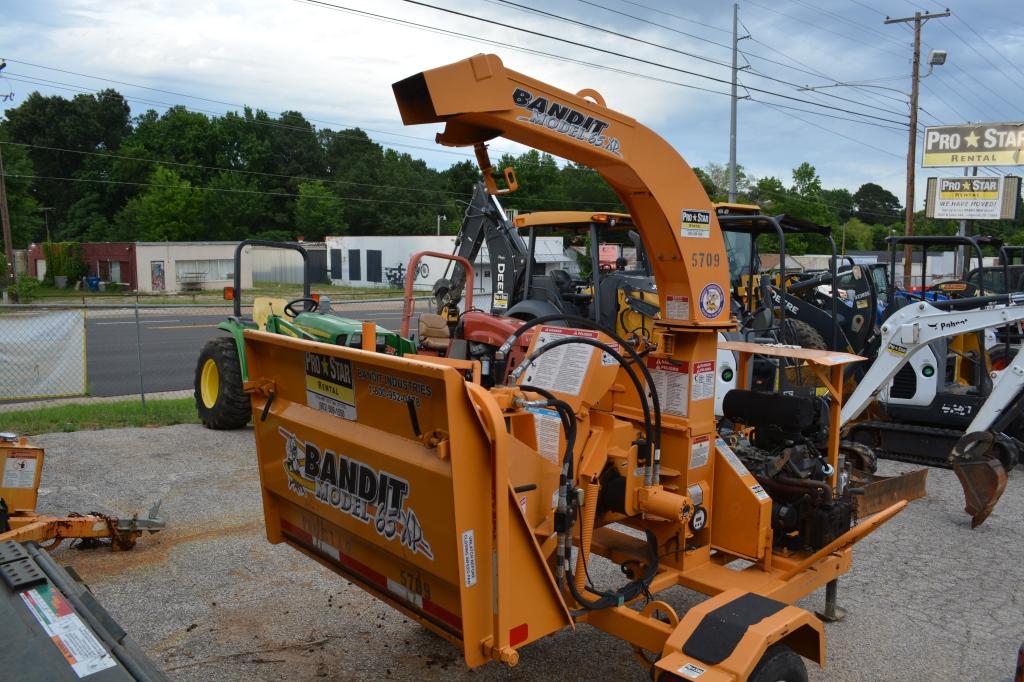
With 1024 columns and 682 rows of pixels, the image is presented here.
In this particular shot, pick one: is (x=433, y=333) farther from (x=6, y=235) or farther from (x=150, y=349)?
(x=6, y=235)

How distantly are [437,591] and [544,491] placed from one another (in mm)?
613

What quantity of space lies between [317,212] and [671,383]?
6359cm

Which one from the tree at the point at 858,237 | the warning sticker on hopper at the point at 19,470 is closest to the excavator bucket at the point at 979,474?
the warning sticker on hopper at the point at 19,470

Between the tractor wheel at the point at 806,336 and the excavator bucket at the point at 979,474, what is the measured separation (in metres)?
4.14

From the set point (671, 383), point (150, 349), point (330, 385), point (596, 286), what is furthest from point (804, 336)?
point (150, 349)

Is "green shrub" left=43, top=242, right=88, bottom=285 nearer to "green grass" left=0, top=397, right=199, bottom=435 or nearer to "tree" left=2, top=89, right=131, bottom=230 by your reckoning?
"tree" left=2, top=89, right=131, bottom=230

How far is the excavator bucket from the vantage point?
22.7ft

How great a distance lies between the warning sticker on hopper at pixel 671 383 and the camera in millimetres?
4082

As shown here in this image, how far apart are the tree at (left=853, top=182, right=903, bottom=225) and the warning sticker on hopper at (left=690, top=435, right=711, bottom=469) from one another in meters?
93.4

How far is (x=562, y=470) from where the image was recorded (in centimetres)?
340

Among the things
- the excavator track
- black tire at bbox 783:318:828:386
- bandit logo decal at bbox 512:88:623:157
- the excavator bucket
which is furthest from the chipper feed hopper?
black tire at bbox 783:318:828:386

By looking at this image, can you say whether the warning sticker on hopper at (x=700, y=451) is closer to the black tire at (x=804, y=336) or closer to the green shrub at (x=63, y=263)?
the black tire at (x=804, y=336)

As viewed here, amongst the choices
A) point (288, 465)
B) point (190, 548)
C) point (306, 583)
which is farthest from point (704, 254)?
point (190, 548)

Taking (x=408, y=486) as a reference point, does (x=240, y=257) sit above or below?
above
